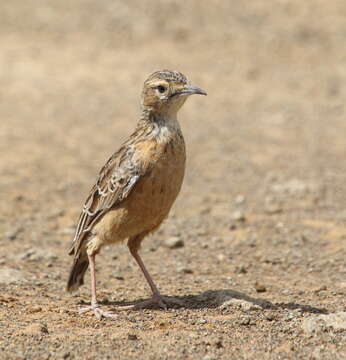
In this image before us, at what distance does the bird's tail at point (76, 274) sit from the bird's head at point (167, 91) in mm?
1813

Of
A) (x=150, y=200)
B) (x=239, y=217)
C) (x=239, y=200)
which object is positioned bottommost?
(x=239, y=217)

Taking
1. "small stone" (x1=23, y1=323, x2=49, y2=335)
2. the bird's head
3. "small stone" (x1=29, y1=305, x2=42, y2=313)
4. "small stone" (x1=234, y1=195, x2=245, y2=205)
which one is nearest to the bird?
the bird's head

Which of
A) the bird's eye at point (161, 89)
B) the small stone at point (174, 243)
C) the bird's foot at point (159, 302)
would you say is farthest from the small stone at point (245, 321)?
the small stone at point (174, 243)

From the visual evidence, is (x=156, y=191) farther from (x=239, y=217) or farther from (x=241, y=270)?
(x=239, y=217)

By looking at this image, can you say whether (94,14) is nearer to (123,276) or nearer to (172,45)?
(172,45)

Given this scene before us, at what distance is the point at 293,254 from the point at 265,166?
4.82 meters

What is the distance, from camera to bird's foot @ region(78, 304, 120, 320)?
7512 mm

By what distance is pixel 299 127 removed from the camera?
58.6 feet

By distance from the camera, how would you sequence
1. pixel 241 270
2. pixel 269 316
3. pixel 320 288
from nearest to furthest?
pixel 269 316, pixel 320 288, pixel 241 270

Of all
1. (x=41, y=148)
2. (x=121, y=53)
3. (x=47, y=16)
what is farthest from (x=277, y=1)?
(x=41, y=148)

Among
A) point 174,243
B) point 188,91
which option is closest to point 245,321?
point 188,91

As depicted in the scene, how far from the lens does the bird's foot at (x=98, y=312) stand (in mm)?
7512

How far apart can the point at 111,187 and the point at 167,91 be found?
3.68 ft

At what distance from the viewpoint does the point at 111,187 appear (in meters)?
7.90
